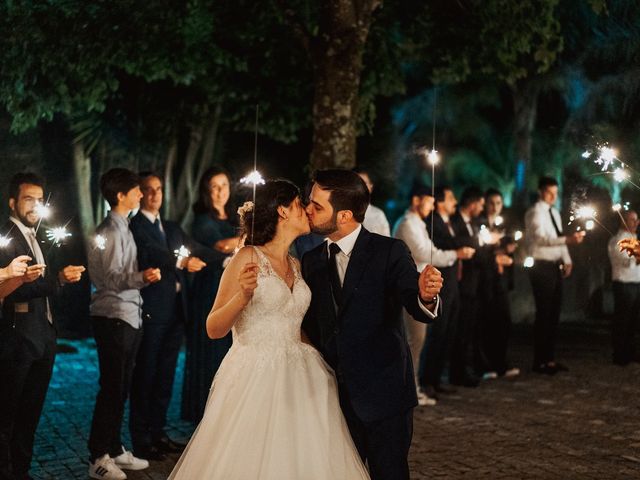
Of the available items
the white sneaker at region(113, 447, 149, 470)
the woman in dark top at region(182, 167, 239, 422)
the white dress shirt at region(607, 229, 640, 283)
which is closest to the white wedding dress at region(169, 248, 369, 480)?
the white sneaker at region(113, 447, 149, 470)

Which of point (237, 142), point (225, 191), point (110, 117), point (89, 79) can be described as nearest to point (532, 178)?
point (237, 142)

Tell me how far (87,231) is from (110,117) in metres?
2.16

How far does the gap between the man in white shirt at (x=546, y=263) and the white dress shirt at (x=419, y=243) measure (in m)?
1.79

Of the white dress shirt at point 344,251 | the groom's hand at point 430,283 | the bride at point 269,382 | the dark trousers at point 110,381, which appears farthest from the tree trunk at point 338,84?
the groom's hand at point 430,283

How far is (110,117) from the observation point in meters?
15.9

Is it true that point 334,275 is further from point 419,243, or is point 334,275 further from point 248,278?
point 419,243

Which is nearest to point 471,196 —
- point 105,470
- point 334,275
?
point 105,470

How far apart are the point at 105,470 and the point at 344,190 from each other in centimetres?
319

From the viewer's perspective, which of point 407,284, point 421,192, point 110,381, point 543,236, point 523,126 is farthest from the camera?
point 523,126

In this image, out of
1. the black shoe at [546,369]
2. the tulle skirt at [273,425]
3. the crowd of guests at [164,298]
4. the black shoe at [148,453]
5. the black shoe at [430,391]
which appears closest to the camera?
the tulle skirt at [273,425]

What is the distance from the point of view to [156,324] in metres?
A: 7.62

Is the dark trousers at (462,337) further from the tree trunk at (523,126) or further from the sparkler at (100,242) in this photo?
the tree trunk at (523,126)

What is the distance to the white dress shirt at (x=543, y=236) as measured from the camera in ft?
37.0

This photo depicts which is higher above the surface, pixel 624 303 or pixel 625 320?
pixel 624 303
